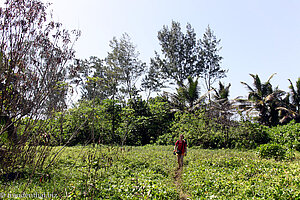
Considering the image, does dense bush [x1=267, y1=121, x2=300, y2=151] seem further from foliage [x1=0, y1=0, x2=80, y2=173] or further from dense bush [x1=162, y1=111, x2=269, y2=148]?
foliage [x1=0, y1=0, x2=80, y2=173]

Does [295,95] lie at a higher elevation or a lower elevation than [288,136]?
higher

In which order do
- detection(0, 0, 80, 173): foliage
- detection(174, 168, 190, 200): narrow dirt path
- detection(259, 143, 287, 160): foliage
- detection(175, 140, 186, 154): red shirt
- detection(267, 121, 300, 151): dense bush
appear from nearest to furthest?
detection(0, 0, 80, 173): foliage < detection(174, 168, 190, 200): narrow dirt path < detection(175, 140, 186, 154): red shirt < detection(259, 143, 287, 160): foliage < detection(267, 121, 300, 151): dense bush

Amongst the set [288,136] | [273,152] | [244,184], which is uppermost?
[288,136]

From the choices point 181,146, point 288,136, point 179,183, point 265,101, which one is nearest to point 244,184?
point 179,183

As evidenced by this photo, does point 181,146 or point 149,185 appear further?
point 181,146

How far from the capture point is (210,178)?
6.63 metres

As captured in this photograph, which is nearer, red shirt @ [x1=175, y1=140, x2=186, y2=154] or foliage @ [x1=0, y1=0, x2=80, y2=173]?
foliage @ [x1=0, y1=0, x2=80, y2=173]

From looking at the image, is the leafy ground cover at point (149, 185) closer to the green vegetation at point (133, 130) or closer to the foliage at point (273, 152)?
the green vegetation at point (133, 130)

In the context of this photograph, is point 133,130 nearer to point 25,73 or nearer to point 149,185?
point 149,185

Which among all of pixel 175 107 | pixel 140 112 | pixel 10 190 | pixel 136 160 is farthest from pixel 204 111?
pixel 10 190

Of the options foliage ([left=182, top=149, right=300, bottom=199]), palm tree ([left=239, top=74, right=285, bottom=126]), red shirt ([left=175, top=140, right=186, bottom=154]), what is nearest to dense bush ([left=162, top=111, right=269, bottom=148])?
red shirt ([left=175, top=140, right=186, bottom=154])

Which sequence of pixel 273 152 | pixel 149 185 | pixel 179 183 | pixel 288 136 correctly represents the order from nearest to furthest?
pixel 149 185, pixel 179 183, pixel 273 152, pixel 288 136

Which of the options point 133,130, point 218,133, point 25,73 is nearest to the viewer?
point 25,73

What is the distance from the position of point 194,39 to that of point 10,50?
2778 centimetres
